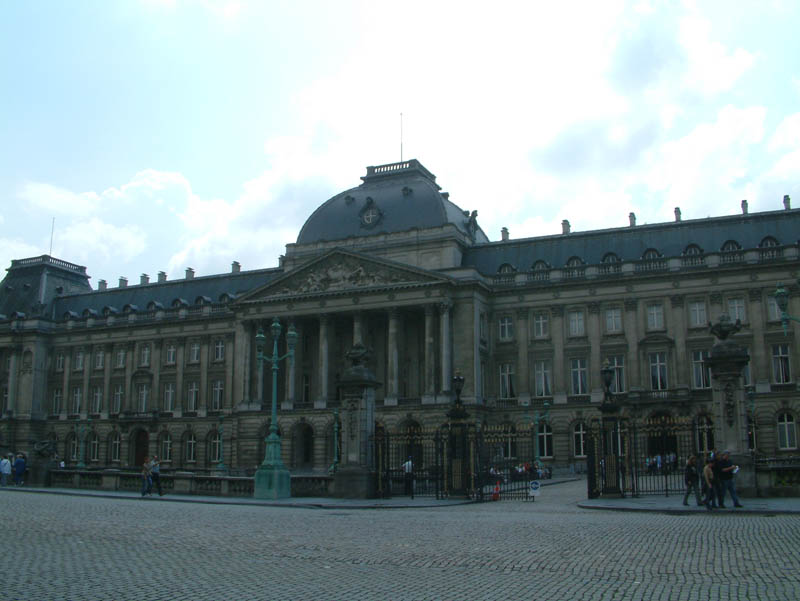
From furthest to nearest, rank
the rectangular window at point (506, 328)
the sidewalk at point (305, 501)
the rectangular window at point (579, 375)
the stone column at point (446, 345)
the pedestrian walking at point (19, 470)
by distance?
the rectangular window at point (506, 328)
the rectangular window at point (579, 375)
the stone column at point (446, 345)
the pedestrian walking at point (19, 470)
the sidewalk at point (305, 501)

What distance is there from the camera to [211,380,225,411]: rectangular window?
268 ft

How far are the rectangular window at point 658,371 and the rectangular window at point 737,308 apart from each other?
5707 millimetres

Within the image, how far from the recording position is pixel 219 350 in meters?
82.9

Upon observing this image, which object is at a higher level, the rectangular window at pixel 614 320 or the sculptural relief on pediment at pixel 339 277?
the sculptural relief on pediment at pixel 339 277

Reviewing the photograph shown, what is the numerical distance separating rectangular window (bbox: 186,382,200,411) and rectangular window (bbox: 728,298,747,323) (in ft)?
158

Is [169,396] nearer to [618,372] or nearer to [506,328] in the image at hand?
[506,328]

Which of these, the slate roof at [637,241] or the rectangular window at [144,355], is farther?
the rectangular window at [144,355]

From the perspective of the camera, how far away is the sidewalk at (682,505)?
84.8ft

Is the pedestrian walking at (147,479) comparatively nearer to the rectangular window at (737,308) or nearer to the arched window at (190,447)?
the arched window at (190,447)

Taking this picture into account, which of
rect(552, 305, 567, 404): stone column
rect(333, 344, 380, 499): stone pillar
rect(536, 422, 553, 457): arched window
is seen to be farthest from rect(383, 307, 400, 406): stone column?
rect(333, 344, 380, 499): stone pillar

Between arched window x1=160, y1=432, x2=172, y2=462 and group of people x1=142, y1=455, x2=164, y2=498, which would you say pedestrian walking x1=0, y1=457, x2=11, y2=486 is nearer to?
group of people x1=142, y1=455, x2=164, y2=498

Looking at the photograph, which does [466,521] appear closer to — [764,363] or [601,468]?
[601,468]

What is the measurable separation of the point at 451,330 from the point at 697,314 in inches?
733

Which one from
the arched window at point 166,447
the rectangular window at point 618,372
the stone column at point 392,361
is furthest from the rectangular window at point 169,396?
the rectangular window at point 618,372
